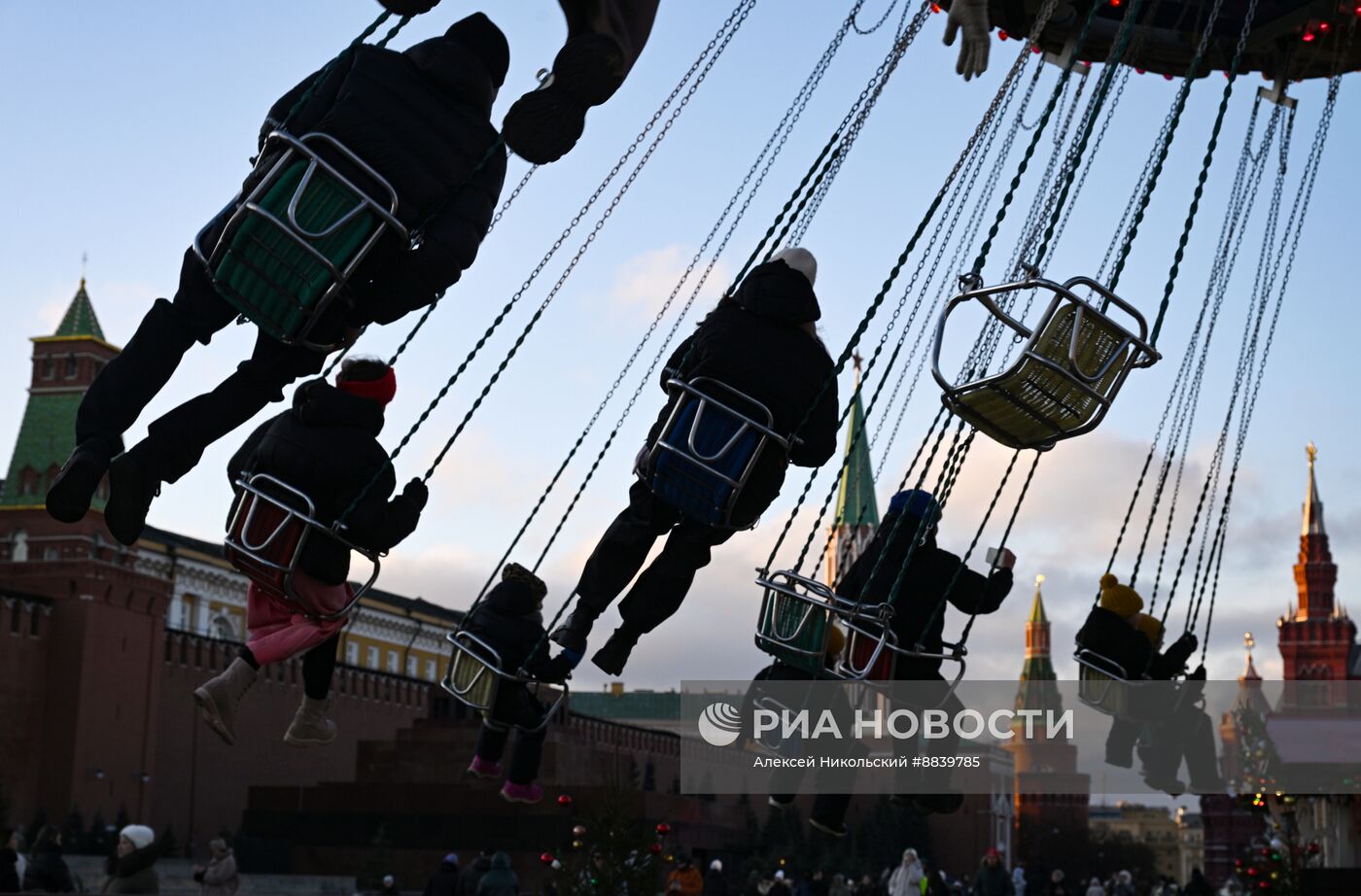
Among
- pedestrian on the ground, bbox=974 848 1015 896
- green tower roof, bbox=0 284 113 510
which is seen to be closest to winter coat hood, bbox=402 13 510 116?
pedestrian on the ground, bbox=974 848 1015 896

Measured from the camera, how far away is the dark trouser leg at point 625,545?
6910mm

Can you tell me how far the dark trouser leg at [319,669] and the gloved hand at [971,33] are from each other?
223 inches

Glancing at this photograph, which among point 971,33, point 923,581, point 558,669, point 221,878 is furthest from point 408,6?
point 221,878

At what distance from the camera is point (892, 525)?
9227 mm

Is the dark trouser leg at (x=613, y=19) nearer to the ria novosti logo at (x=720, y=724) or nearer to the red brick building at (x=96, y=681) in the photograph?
the ria novosti logo at (x=720, y=724)

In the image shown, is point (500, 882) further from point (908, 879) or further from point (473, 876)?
point (908, 879)

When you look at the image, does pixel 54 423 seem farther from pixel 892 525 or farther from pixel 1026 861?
pixel 1026 861

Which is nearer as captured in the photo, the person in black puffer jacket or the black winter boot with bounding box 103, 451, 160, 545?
the black winter boot with bounding box 103, 451, 160, 545

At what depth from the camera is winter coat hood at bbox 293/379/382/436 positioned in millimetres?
5664

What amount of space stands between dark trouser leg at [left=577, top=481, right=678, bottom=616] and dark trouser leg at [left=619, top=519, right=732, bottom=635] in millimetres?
54

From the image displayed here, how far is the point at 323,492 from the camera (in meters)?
5.54

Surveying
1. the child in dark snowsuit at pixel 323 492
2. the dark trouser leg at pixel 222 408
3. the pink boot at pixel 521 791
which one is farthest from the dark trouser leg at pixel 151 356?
the pink boot at pixel 521 791

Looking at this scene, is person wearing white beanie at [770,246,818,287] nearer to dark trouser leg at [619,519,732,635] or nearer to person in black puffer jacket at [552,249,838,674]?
person in black puffer jacket at [552,249,838,674]

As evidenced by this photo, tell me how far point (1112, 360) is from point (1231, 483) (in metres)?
7.60
